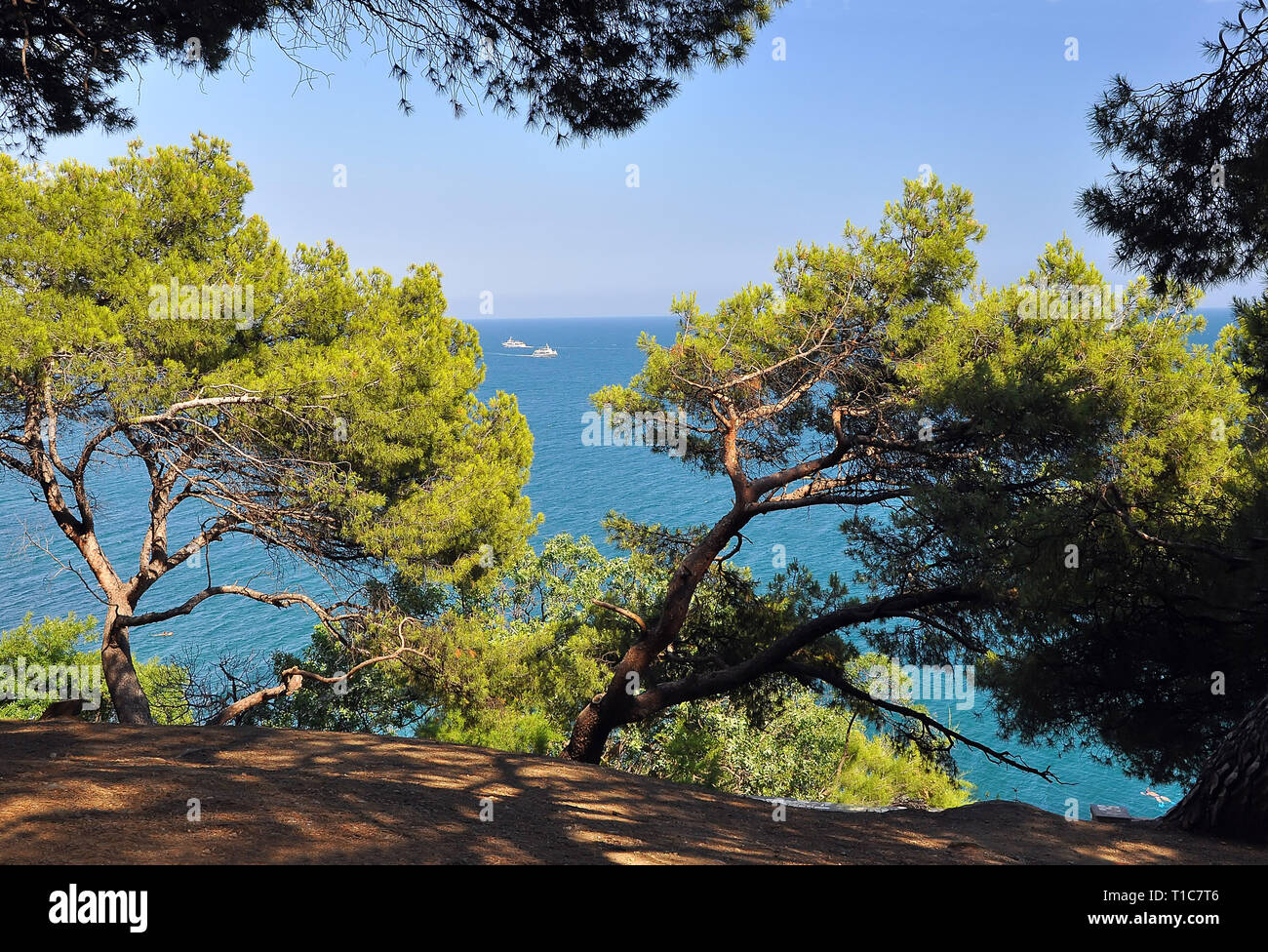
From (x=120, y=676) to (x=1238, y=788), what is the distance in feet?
39.1

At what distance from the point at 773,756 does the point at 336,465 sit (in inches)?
535

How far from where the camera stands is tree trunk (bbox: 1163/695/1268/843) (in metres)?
5.15

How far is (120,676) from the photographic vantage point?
10.6m

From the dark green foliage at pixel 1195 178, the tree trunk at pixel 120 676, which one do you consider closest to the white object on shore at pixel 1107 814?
the dark green foliage at pixel 1195 178

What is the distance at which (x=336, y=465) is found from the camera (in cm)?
974

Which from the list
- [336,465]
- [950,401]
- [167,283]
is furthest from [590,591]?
[950,401]

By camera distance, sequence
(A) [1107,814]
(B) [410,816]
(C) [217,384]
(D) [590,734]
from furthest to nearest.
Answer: (C) [217,384] → (D) [590,734] → (A) [1107,814] → (B) [410,816]

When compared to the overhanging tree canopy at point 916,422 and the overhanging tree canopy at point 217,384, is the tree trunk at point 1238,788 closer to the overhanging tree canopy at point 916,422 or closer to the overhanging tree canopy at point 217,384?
the overhanging tree canopy at point 916,422

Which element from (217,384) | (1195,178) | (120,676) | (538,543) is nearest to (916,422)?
(1195,178)

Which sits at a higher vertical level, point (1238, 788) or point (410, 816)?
point (410, 816)

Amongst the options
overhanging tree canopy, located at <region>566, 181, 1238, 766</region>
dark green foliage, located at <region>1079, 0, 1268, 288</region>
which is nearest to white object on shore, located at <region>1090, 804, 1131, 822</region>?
overhanging tree canopy, located at <region>566, 181, 1238, 766</region>

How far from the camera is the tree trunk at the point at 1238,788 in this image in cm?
515

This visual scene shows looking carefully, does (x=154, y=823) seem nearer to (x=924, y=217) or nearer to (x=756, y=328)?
(x=756, y=328)

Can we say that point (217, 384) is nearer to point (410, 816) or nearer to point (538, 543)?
point (410, 816)
